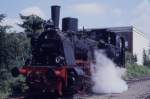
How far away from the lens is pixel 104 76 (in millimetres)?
21469

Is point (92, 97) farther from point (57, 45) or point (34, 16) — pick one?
point (34, 16)

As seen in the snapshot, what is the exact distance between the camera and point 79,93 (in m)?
19.6

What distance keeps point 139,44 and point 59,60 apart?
53926mm

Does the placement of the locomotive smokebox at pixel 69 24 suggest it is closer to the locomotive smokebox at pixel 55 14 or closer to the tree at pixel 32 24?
the locomotive smokebox at pixel 55 14

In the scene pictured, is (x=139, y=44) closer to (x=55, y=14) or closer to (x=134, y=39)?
(x=134, y=39)

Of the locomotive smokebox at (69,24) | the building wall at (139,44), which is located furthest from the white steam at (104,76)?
the building wall at (139,44)

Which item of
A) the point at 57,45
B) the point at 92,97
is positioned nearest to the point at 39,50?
the point at 57,45

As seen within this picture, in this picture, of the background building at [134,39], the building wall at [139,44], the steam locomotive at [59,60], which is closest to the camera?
the steam locomotive at [59,60]

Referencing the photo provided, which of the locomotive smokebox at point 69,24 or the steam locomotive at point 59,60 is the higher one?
the locomotive smokebox at point 69,24

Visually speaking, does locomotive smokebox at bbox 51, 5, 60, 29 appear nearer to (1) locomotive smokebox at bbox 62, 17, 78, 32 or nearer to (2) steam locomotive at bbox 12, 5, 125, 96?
(2) steam locomotive at bbox 12, 5, 125, 96

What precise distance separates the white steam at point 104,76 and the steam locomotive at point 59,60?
50 cm

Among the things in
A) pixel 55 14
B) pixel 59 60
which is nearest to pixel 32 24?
pixel 55 14

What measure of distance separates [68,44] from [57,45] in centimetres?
66

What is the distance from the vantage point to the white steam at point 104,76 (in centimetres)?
2114
